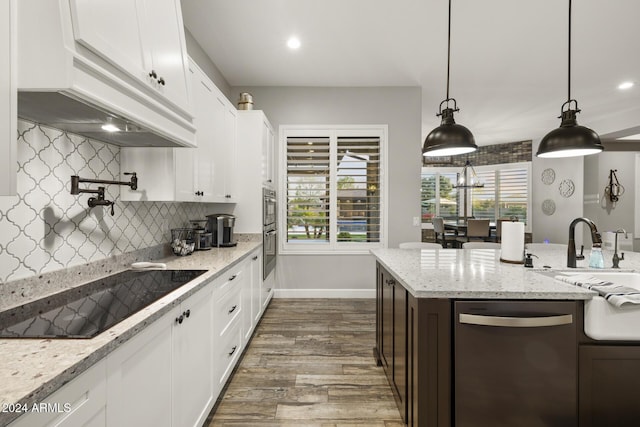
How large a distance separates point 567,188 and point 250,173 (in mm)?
7087

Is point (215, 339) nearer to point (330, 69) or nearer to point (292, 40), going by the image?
point (292, 40)

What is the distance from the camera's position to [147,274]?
1.85m

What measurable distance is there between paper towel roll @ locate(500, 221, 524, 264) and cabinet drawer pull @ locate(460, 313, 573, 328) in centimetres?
71

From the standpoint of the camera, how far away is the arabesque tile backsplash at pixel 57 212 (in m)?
1.29

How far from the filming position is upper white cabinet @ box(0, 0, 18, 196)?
2.80 ft

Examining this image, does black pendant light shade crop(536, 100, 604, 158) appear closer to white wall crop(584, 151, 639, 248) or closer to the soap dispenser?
the soap dispenser

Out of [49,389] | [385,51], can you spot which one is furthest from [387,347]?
[385,51]

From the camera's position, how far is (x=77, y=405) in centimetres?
83

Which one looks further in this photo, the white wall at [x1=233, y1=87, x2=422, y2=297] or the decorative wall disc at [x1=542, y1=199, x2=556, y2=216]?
the decorative wall disc at [x1=542, y1=199, x2=556, y2=216]

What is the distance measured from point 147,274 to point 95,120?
3.04 feet

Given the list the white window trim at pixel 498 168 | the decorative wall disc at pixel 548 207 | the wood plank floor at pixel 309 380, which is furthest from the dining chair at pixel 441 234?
the wood plank floor at pixel 309 380

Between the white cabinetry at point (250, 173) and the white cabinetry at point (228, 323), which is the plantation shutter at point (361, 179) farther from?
the white cabinetry at point (228, 323)

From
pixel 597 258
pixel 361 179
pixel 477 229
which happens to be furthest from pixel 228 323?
pixel 477 229

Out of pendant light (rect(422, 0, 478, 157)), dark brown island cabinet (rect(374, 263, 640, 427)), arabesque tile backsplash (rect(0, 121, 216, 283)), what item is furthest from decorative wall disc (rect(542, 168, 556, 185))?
arabesque tile backsplash (rect(0, 121, 216, 283))
